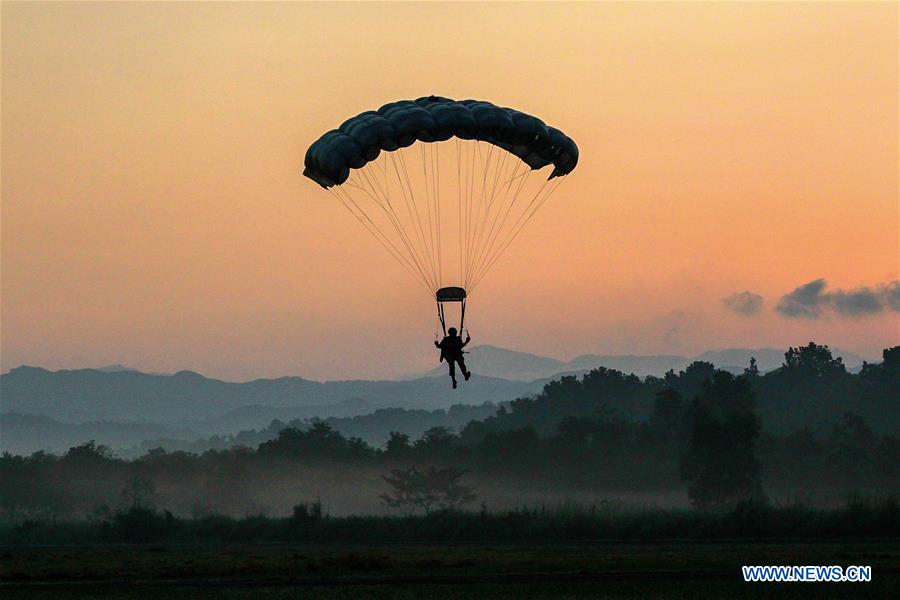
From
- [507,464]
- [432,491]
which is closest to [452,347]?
[432,491]

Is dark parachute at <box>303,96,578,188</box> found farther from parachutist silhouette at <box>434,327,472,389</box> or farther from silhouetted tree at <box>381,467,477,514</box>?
silhouetted tree at <box>381,467,477,514</box>

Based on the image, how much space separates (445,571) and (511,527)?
17448 mm

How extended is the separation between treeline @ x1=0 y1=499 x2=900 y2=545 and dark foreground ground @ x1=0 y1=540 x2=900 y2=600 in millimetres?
4235

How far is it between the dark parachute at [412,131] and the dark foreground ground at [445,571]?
42.8 feet

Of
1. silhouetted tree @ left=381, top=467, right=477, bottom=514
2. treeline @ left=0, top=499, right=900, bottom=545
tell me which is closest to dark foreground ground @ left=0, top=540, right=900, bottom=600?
treeline @ left=0, top=499, right=900, bottom=545

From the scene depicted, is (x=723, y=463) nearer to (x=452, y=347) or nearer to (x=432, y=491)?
(x=432, y=491)

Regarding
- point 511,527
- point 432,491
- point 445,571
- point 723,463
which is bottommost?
point 445,571

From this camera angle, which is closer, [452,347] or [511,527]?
[452,347]

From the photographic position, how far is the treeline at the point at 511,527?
6109cm

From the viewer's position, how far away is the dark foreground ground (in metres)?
40.3

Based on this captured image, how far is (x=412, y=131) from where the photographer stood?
150 feet

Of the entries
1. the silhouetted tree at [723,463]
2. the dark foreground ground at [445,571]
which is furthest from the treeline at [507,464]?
the dark foreground ground at [445,571]

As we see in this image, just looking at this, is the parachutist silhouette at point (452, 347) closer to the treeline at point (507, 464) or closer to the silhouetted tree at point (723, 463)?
the silhouetted tree at point (723, 463)

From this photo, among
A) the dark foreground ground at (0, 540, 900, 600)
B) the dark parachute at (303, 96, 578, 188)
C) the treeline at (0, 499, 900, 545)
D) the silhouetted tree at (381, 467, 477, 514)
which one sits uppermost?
the dark parachute at (303, 96, 578, 188)
